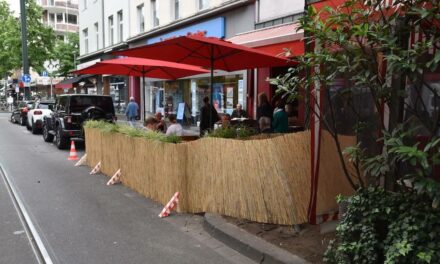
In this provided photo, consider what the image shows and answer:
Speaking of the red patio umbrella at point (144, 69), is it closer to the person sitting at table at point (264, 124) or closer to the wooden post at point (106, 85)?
the person sitting at table at point (264, 124)

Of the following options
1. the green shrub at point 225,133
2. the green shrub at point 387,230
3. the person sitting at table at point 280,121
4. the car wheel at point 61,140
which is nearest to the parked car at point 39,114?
the car wheel at point 61,140

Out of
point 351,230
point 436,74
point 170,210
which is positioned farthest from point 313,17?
point 170,210

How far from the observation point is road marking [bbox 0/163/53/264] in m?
4.84

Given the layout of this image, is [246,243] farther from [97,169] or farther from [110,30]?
[110,30]

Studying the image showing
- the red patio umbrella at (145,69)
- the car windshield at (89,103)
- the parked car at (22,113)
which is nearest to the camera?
the red patio umbrella at (145,69)

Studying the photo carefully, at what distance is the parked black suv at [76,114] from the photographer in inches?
550

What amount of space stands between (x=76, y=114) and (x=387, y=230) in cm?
1200

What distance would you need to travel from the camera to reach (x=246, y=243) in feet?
16.3

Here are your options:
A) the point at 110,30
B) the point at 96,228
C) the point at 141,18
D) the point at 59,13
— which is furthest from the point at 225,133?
the point at 59,13

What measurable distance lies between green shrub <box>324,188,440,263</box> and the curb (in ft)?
2.03

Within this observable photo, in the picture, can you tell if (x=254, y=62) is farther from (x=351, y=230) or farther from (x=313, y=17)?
(x=351, y=230)

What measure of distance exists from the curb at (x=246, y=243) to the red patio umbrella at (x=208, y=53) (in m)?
2.65

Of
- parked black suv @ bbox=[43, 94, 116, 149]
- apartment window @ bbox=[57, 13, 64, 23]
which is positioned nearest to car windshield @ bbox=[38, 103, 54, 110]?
parked black suv @ bbox=[43, 94, 116, 149]

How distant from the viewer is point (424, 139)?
3926mm
